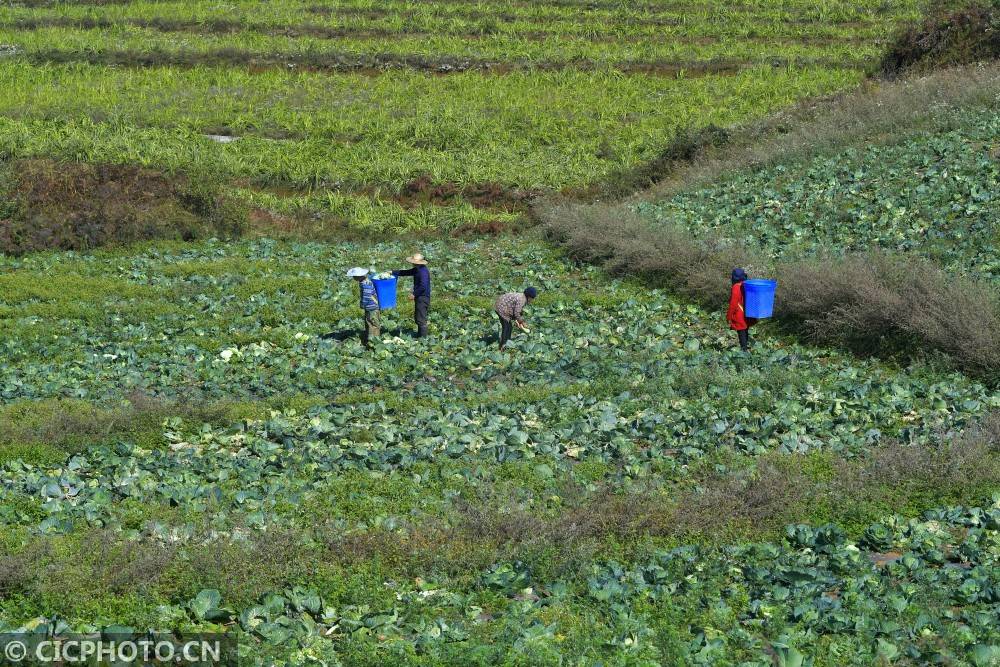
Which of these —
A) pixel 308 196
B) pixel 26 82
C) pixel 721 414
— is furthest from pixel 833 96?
pixel 26 82

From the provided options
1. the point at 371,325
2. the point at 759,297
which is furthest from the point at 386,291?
the point at 759,297

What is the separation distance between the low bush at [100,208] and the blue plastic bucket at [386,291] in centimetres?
1221

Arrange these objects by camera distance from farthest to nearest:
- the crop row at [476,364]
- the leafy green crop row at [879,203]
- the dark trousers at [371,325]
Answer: the leafy green crop row at [879,203]
the dark trousers at [371,325]
the crop row at [476,364]

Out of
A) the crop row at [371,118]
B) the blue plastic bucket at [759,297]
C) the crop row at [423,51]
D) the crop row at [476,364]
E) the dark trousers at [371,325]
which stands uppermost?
the crop row at [423,51]

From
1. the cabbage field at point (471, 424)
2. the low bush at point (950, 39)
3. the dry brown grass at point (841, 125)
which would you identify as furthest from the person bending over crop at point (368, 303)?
the low bush at point (950, 39)

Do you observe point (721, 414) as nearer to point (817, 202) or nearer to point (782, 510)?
point (782, 510)

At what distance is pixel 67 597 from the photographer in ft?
31.0

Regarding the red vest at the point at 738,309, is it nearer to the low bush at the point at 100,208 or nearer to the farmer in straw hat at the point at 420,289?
the farmer in straw hat at the point at 420,289

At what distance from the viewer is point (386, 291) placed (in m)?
18.1

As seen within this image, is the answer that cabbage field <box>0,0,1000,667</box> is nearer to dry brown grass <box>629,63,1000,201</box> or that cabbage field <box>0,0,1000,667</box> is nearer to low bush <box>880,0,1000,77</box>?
dry brown grass <box>629,63,1000,201</box>

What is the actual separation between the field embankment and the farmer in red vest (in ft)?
4.03

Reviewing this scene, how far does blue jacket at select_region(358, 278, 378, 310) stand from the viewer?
57.9ft

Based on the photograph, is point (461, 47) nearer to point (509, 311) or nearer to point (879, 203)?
point (879, 203)

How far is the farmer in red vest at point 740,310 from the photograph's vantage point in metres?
17.1
